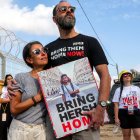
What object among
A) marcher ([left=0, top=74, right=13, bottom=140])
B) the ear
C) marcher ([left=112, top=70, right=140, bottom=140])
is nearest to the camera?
the ear

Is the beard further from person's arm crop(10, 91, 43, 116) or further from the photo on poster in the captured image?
person's arm crop(10, 91, 43, 116)

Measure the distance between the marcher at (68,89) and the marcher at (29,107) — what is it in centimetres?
22

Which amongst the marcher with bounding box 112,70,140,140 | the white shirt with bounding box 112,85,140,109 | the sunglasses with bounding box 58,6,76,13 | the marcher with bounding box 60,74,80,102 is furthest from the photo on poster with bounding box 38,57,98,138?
the white shirt with bounding box 112,85,140,109

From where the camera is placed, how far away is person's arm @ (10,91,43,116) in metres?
3.81

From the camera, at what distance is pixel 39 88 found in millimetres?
3924

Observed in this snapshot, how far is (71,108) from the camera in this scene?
12.2ft

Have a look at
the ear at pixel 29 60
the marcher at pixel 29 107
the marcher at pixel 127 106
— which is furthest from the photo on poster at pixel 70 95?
the marcher at pixel 127 106

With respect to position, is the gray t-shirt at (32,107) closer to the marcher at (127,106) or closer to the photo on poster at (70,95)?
the photo on poster at (70,95)

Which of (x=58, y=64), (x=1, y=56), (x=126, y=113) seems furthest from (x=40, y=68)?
(x=1, y=56)

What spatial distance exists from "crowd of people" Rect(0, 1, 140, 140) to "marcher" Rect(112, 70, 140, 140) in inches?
176

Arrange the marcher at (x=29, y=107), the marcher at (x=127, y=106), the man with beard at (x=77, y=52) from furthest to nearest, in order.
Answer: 1. the marcher at (x=127, y=106)
2. the marcher at (x=29, y=107)
3. the man with beard at (x=77, y=52)

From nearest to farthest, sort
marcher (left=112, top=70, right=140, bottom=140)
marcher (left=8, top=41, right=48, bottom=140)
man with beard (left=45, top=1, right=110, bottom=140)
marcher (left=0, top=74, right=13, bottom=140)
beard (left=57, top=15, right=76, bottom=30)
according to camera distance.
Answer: man with beard (left=45, top=1, right=110, bottom=140)
marcher (left=8, top=41, right=48, bottom=140)
beard (left=57, top=15, right=76, bottom=30)
marcher (left=112, top=70, right=140, bottom=140)
marcher (left=0, top=74, right=13, bottom=140)

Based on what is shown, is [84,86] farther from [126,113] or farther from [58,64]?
[126,113]

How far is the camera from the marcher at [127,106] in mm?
8234
